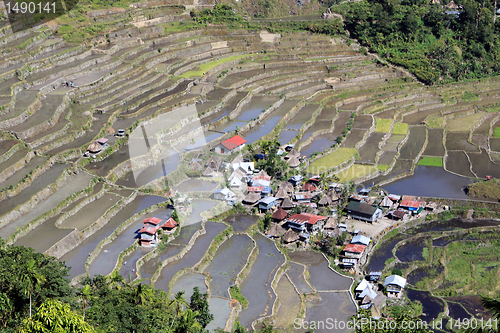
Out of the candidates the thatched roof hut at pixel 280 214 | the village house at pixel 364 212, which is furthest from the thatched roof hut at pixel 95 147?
the village house at pixel 364 212

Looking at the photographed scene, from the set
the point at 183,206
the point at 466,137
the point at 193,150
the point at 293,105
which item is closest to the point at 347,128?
the point at 293,105

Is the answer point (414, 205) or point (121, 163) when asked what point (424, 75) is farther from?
point (121, 163)

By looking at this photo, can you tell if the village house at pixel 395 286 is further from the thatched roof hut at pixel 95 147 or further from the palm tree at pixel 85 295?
the thatched roof hut at pixel 95 147

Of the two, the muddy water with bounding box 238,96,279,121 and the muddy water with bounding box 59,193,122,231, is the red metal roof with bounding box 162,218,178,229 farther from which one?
the muddy water with bounding box 238,96,279,121

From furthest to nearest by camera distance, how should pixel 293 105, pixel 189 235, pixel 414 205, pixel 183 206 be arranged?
pixel 293 105
pixel 414 205
pixel 183 206
pixel 189 235

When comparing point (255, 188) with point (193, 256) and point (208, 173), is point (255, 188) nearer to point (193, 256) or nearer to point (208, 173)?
point (208, 173)

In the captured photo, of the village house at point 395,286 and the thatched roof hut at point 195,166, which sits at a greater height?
the thatched roof hut at point 195,166
